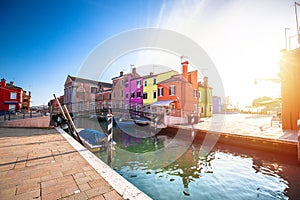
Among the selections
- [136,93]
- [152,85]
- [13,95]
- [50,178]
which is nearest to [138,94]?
[136,93]

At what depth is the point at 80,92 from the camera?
35.4 m

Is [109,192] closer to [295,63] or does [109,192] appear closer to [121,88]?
[295,63]

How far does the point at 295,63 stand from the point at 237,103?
52.7 metres

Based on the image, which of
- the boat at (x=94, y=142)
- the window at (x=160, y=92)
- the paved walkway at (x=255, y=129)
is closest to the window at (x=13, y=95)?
the window at (x=160, y=92)

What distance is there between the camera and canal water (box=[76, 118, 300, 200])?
423 centimetres

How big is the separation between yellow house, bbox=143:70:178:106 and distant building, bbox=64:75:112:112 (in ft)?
51.5

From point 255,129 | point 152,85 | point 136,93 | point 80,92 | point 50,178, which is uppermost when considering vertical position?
point 152,85

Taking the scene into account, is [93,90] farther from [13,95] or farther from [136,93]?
[136,93]

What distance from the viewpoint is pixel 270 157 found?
6.88 meters

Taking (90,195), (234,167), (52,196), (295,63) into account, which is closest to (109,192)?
(90,195)

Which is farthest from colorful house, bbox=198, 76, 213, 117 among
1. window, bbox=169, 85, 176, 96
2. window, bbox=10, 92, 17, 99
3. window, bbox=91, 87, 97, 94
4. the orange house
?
window, bbox=10, 92, 17, 99

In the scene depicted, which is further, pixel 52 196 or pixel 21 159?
pixel 21 159

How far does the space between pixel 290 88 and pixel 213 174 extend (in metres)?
9.93

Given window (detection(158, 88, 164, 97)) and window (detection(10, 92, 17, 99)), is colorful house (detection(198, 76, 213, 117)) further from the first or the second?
window (detection(10, 92, 17, 99))
